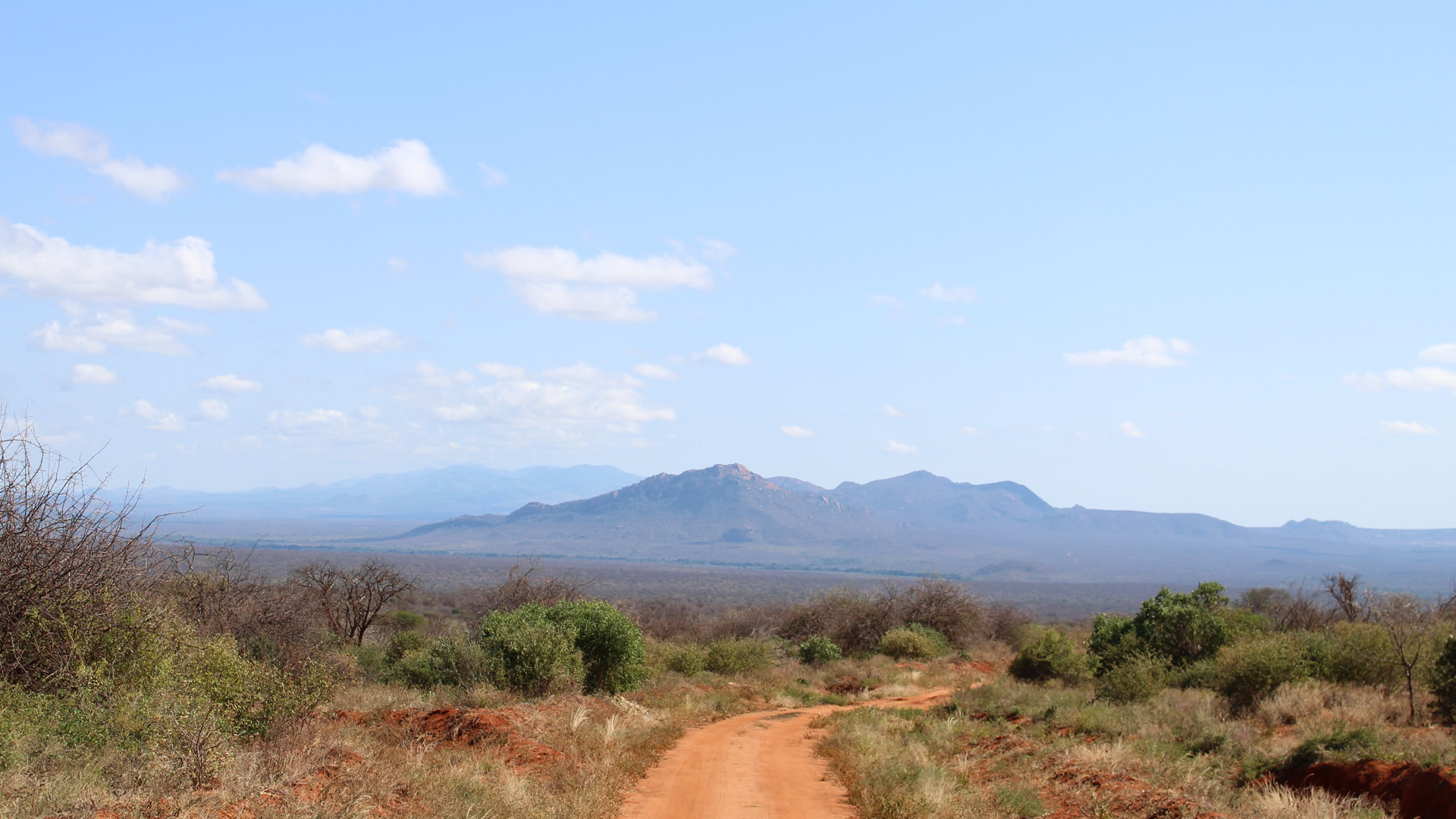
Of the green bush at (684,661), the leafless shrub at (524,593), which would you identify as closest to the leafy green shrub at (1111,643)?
the green bush at (684,661)

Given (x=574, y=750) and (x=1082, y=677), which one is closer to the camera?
(x=574, y=750)

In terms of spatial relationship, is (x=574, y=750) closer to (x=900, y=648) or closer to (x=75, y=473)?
(x=75, y=473)

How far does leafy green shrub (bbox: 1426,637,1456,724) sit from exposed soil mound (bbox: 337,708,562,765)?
14.8m

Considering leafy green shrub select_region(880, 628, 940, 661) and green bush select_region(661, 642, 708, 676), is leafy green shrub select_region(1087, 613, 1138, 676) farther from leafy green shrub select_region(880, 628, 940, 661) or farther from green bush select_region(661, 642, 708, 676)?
leafy green shrub select_region(880, 628, 940, 661)

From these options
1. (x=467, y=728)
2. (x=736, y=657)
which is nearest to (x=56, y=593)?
(x=467, y=728)

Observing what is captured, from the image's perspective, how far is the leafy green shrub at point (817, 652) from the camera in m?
41.7

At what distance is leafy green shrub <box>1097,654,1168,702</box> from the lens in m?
21.9

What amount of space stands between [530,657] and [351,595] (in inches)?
734

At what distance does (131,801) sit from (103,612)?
5604 mm

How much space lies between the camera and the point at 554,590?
41.0 m

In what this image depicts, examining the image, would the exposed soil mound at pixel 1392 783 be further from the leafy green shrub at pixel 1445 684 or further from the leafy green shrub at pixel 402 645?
the leafy green shrub at pixel 402 645

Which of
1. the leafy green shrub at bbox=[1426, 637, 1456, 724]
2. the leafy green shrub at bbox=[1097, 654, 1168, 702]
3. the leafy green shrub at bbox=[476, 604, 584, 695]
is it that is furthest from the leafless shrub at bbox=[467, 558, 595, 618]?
the leafy green shrub at bbox=[1426, 637, 1456, 724]

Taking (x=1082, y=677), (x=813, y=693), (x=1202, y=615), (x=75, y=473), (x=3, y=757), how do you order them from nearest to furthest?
(x=3, y=757), (x=75, y=473), (x=1202, y=615), (x=1082, y=677), (x=813, y=693)

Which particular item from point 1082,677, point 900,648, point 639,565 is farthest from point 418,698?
point 639,565
